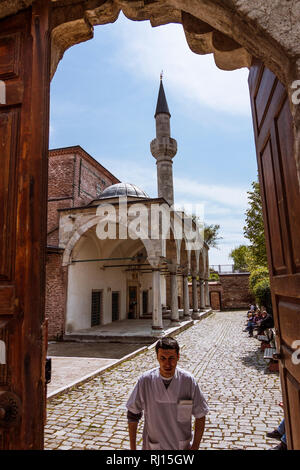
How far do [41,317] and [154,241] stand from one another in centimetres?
1113

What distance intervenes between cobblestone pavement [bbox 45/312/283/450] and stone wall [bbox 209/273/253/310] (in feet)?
69.1

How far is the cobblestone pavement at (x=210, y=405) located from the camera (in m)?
4.04

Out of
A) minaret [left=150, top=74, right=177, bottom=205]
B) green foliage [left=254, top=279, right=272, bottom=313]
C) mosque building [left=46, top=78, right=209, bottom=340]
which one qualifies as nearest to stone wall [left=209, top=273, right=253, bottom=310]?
mosque building [left=46, top=78, right=209, bottom=340]

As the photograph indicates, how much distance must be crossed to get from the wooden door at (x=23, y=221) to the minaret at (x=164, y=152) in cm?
1700

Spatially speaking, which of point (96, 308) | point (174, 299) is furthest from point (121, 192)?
point (174, 299)

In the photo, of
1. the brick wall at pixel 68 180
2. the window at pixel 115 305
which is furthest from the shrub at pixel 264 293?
the brick wall at pixel 68 180

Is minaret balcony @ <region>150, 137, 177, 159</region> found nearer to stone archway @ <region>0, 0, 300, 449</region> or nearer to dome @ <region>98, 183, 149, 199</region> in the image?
dome @ <region>98, 183, 149, 199</region>

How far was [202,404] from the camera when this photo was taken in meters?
2.34

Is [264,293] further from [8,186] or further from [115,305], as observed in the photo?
[8,186]

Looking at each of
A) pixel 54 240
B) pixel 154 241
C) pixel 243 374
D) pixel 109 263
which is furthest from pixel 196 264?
pixel 243 374

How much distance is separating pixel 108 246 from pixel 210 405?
44.2 feet

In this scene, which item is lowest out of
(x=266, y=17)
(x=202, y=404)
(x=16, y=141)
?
(x=202, y=404)

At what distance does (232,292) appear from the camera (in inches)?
1193
